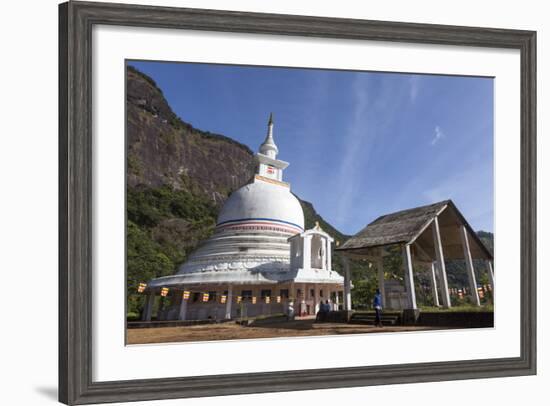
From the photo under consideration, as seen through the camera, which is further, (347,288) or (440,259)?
(347,288)

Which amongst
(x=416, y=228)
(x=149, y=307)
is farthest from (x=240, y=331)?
(x=416, y=228)

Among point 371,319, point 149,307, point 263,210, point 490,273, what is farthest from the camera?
point 263,210

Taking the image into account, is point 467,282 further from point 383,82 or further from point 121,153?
point 121,153

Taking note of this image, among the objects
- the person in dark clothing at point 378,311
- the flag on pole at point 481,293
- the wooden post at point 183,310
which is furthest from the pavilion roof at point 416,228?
the wooden post at point 183,310

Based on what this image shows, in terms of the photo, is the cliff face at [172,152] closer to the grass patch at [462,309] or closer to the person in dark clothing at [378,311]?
the person in dark clothing at [378,311]

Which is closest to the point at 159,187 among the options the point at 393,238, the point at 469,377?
the point at 393,238

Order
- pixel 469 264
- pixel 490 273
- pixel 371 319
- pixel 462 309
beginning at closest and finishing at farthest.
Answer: pixel 462 309, pixel 371 319, pixel 490 273, pixel 469 264

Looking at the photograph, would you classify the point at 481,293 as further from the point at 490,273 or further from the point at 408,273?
the point at 408,273
